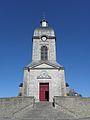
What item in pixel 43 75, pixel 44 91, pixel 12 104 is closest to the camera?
pixel 12 104

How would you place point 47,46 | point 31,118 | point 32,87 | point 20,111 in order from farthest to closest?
1. point 47,46
2. point 32,87
3. point 20,111
4. point 31,118

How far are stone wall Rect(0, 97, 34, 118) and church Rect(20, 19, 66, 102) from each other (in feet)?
17.6

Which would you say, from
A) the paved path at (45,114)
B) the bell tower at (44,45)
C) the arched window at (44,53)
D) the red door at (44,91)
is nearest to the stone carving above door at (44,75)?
the red door at (44,91)

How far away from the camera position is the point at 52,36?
33.5 metres

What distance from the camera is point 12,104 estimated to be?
915 inches

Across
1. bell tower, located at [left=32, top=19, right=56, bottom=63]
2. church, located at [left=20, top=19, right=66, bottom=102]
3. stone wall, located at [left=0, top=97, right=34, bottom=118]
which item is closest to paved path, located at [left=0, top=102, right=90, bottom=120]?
stone wall, located at [left=0, top=97, right=34, bottom=118]

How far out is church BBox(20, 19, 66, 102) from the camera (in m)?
29.2

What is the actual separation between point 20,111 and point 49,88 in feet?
27.1

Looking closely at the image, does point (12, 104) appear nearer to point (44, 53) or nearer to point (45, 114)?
point (45, 114)

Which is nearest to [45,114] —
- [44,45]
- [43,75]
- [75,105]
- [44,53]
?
[75,105]

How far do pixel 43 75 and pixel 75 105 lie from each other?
7.75 meters

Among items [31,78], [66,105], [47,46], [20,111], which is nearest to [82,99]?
[66,105]

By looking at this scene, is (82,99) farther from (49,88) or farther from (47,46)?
(47,46)

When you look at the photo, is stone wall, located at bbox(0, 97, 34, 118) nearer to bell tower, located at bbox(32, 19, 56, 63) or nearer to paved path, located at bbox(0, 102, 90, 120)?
paved path, located at bbox(0, 102, 90, 120)
